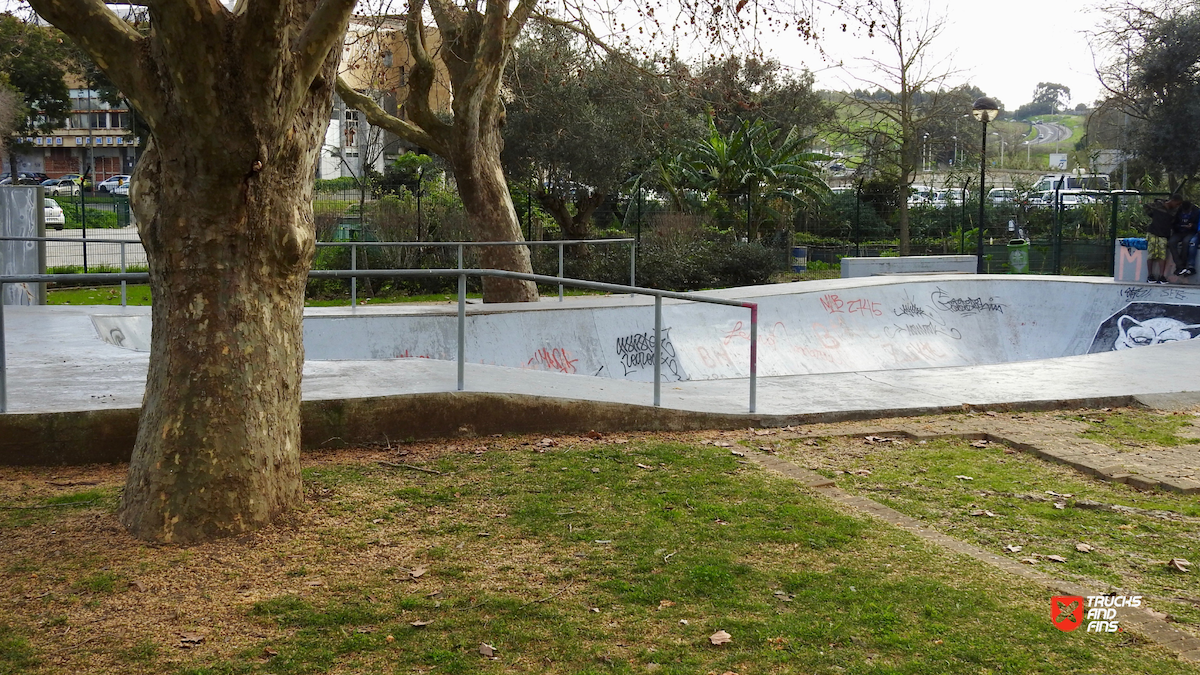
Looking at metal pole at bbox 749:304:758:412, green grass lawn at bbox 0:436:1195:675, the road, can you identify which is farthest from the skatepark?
the road

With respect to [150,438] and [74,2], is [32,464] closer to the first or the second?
[150,438]

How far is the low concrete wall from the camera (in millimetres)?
19516

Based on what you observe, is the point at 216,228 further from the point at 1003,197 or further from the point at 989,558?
the point at 1003,197

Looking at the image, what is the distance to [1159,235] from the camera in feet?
51.9

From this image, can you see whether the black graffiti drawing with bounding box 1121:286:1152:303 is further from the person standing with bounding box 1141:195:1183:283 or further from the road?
the road

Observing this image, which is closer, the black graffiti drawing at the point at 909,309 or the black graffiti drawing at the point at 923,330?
the black graffiti drawing at the point at 923,330

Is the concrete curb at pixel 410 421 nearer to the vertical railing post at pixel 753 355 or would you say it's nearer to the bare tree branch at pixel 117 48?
the vertical railing post at pixel 753 355

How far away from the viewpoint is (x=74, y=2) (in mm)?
4273

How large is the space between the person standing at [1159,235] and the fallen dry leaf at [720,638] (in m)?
15.0

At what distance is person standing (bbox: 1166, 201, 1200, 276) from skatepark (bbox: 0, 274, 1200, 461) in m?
0.60

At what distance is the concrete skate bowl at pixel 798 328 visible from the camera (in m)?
12.2

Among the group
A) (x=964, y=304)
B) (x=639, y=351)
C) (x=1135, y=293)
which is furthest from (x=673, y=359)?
(x=1135, y=293)

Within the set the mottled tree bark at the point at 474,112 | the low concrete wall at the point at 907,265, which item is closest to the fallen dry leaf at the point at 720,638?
the mottled tree bark at the point at 474,112

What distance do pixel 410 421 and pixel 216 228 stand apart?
2.57 meters
